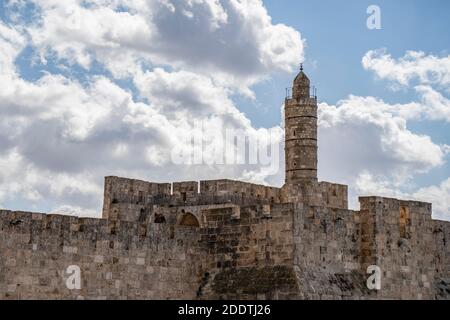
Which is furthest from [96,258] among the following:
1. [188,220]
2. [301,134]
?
[301,134]

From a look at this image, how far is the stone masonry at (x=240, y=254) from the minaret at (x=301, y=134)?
727 inches

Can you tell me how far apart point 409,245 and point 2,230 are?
11.7m

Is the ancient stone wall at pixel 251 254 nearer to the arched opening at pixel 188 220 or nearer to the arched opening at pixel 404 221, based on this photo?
the arched opening at pixel 404 221

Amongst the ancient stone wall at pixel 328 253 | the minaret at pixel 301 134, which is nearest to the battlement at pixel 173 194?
the ancient stone wall at pixel 328 253

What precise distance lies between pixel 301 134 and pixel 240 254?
22780 millimetres

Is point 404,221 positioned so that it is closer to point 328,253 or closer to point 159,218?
point 328,253

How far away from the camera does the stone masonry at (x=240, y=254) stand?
77.5 feet

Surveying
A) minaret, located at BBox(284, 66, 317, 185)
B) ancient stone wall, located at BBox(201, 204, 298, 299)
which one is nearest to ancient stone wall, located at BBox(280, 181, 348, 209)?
minaret, located at BBox(284, 66, 317, 185)

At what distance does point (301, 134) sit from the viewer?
48.9m

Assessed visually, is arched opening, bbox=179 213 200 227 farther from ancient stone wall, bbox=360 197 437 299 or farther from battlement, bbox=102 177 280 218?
ancient stone wall, bbox=360 197 437 299

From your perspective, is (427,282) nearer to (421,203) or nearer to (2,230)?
(421,203)

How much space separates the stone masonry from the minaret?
18.5 meters

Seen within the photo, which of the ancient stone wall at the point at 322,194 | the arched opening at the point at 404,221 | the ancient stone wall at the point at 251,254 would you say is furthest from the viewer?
the ancient stone wall at the point at 322,194
